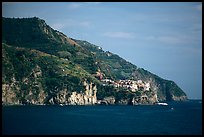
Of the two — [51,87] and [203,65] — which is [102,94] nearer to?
[51,87]

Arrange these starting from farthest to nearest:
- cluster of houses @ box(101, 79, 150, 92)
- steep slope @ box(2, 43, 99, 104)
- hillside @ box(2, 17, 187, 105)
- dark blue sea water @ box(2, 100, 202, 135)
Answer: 1. cluster of houses @ box(101, 79, 150, 92)
2. hillside @ box(2, 17, 187, 105)
3. steep slope @ box(2, 43, 99, 104)
4. dark blue sea water @ box(2, 100, 202, 135)

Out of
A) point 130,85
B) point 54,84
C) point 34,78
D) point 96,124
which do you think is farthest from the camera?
point 130,85

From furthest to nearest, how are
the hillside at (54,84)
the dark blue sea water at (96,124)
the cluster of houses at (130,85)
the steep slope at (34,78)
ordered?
the cluster of houses at (130,85) → the hillside at (54,84) → the steep slope at (34,78) → the dark blue sea water at (96,124)

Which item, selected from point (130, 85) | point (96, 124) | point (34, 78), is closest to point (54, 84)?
point (34, 78)

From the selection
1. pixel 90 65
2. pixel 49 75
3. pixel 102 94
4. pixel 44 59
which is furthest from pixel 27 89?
pixel 90 65

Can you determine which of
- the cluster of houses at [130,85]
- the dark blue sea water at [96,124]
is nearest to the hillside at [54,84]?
the cluster of houses at [130,85]

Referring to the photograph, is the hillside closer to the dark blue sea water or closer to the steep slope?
the steep slope

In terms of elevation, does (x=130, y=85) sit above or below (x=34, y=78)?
below

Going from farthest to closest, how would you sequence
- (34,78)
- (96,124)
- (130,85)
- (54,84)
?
(130,85) → (54,84) → (34,78) → (96,124)

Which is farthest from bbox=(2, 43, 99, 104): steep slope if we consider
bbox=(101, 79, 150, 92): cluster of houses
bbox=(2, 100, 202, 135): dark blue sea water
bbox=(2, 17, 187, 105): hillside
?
bbox=(2, 100, 202, 135): dark blue sea water

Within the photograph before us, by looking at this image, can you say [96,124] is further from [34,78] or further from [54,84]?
[34,78]

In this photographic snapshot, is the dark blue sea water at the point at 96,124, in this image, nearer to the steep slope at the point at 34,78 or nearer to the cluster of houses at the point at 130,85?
the steep slope at the point at 34,78
